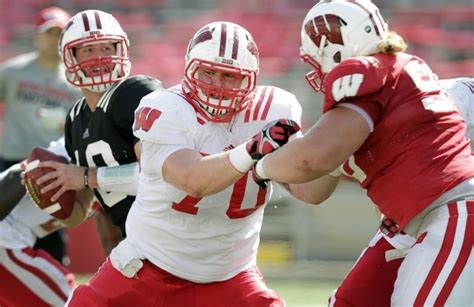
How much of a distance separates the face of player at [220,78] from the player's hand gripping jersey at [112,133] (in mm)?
580

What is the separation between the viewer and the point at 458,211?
9.94 feet

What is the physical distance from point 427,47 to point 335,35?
727 cm

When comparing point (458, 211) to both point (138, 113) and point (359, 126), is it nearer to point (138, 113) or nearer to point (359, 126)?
point (359, 126)

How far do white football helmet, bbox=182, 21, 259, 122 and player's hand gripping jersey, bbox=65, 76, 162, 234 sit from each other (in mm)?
555

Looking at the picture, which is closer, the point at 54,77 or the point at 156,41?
the point at 54,77

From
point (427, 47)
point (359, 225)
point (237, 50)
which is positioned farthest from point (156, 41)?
point (237, 50)

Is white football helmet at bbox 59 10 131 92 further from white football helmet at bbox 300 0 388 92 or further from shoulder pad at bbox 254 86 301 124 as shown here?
white football helmet at bbox 300 0 388 92

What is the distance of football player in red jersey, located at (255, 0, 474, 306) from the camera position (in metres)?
2.94

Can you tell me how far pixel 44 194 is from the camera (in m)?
4.18

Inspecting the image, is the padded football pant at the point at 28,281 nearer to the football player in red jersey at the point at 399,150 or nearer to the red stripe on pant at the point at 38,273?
the red stripe on pant at the point at 38,273

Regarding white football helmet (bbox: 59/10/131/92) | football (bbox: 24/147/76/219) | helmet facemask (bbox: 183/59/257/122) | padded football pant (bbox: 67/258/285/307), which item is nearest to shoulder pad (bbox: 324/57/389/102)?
helmet facemask (bbox: 183/59/257/122)

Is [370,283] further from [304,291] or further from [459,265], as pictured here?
[304,291]

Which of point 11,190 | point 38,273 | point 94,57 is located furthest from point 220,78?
point 38,273

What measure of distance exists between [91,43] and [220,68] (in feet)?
3.32
